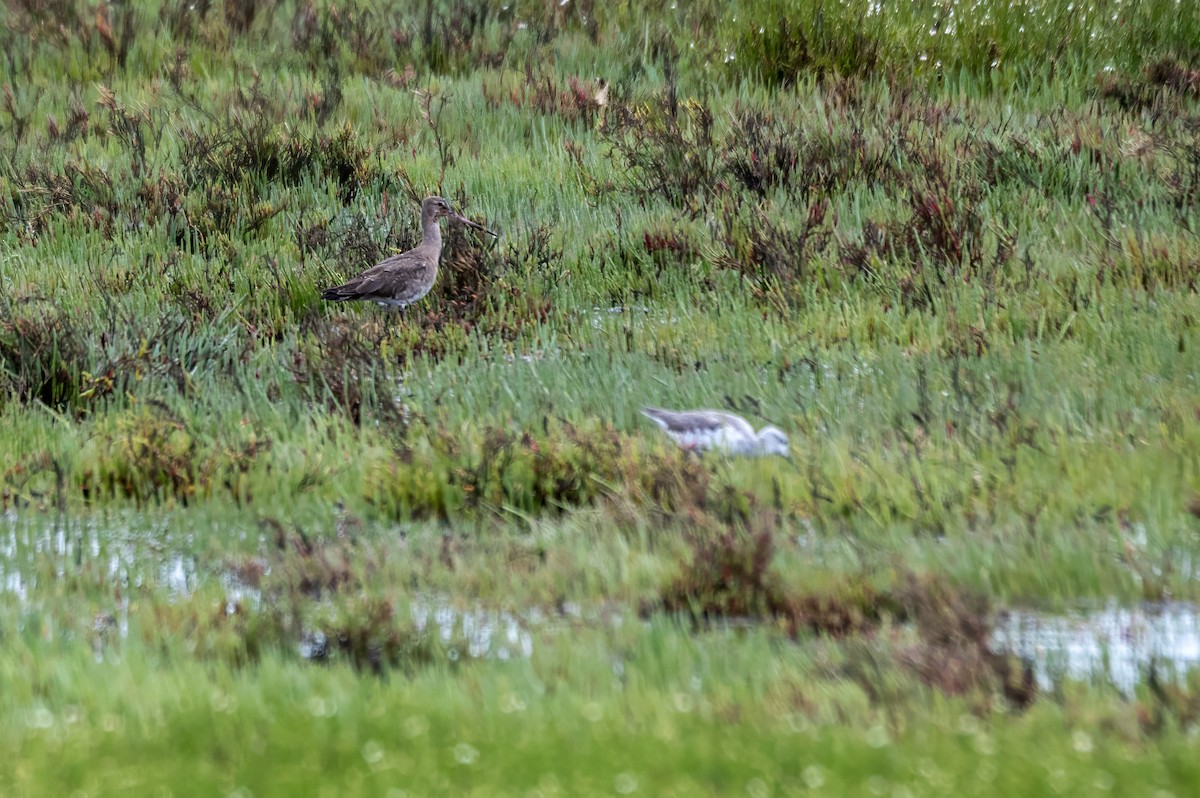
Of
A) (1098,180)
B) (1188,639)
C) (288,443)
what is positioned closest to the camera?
(1188,639)

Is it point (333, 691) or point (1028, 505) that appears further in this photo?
point (1028, 505)

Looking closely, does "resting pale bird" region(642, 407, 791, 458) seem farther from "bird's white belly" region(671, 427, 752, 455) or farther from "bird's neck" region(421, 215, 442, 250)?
"bird's neck" region(421, 215, 442, 250)

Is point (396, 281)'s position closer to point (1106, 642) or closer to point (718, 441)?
point (718, 441)

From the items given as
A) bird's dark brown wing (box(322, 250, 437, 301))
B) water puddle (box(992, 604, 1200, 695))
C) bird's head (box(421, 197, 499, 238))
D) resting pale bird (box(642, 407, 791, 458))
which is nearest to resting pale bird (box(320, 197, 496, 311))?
bird's dark brown wing (box(322, 250, 437, 301))

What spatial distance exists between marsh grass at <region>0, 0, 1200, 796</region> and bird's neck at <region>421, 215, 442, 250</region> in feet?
0.69

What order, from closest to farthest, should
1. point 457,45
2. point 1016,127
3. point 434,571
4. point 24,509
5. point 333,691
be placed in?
1. point 333,691
2. point 434,571
3. point 24,509
4. point 1016,127
5. point 457,45

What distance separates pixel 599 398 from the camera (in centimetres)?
725

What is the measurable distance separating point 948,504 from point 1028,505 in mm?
298

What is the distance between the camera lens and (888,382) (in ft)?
24.0

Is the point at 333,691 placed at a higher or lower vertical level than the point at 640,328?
higher

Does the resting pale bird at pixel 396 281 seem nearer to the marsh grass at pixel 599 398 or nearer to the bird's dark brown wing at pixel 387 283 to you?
the bird's dark brown wing at pixel 387 283

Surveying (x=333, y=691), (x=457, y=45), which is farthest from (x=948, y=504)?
(x=457, y=45)

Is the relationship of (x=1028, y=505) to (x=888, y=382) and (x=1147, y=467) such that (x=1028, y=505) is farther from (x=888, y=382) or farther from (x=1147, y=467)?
(x=888, y=382)

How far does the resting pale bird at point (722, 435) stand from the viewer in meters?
6.27
